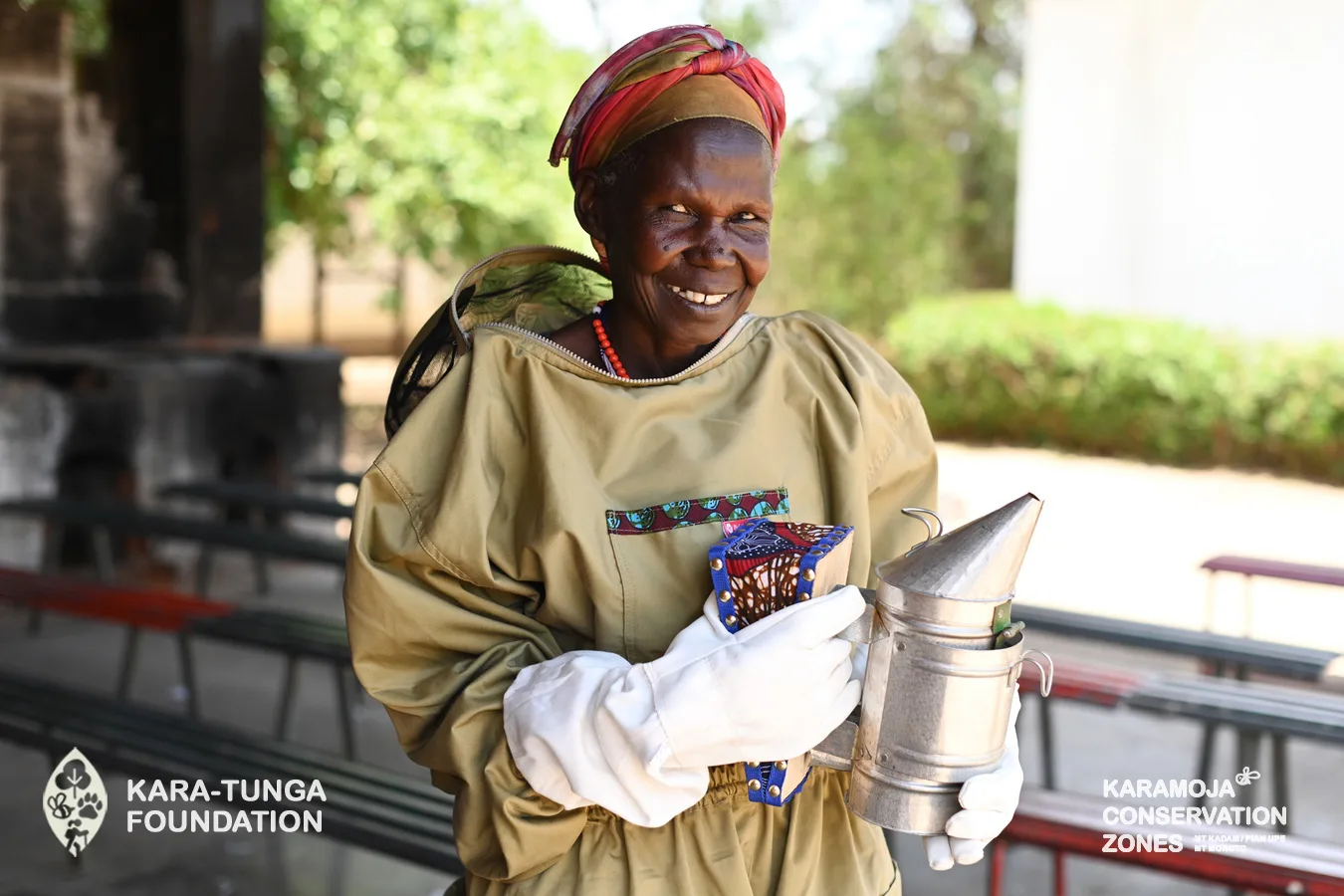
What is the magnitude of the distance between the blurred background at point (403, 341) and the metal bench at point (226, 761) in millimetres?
13

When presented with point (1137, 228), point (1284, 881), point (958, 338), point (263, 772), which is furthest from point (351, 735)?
point (1137, 228)

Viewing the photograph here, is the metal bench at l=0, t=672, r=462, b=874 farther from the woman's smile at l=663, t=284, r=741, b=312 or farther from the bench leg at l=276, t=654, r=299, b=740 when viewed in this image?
the woman's smile at l=663, t=284, r=741, b=312

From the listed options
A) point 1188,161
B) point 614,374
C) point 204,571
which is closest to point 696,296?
point 614,374

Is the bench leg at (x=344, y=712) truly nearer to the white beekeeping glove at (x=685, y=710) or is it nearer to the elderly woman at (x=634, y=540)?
the elderly woman at (x=634, y=540)

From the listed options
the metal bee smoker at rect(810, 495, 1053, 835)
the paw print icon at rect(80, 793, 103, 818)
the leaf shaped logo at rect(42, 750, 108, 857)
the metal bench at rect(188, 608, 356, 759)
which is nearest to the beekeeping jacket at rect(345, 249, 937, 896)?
the metal bee smoker at rect(810, 495, 1053, 835)

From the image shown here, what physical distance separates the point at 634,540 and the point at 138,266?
6.37 meters

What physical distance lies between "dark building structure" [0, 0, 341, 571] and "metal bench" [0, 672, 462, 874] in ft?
9.25

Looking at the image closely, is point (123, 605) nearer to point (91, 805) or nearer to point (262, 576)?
point (91, 805)

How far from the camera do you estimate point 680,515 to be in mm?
1519

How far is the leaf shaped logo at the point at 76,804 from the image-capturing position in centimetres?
356

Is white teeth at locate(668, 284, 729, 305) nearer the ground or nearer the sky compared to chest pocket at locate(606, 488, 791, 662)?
nearer the sky

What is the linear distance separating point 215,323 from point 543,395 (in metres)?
6.44

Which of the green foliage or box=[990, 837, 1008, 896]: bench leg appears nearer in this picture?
box=[990, 837, 1008, 896]: bench leg

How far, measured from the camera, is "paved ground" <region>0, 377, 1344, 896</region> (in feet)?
12.0
